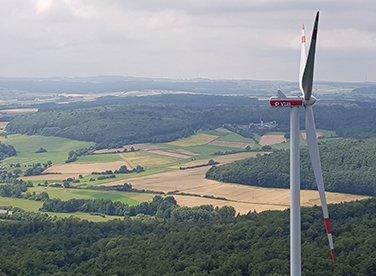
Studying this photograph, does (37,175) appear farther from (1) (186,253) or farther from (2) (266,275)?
(2) (266,275)

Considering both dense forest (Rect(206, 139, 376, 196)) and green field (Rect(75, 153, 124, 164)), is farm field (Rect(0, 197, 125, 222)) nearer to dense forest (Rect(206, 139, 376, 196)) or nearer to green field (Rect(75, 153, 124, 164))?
dense forest (Rect(206, 139, 376, 196))

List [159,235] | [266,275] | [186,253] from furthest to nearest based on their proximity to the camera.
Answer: [159,235] < [186,253] < [266,275]

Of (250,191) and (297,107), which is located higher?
(297,107)

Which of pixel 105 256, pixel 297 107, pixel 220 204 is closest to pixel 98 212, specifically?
pixel 220 204

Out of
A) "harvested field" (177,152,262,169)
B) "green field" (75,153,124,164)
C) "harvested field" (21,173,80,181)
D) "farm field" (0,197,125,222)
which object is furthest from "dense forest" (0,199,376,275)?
"green field" (75,153,124,164)

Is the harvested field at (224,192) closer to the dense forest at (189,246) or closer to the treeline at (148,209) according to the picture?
the treeline at (148,209)

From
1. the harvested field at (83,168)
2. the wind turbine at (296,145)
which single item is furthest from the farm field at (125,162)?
the wind turbine at (296,145)
